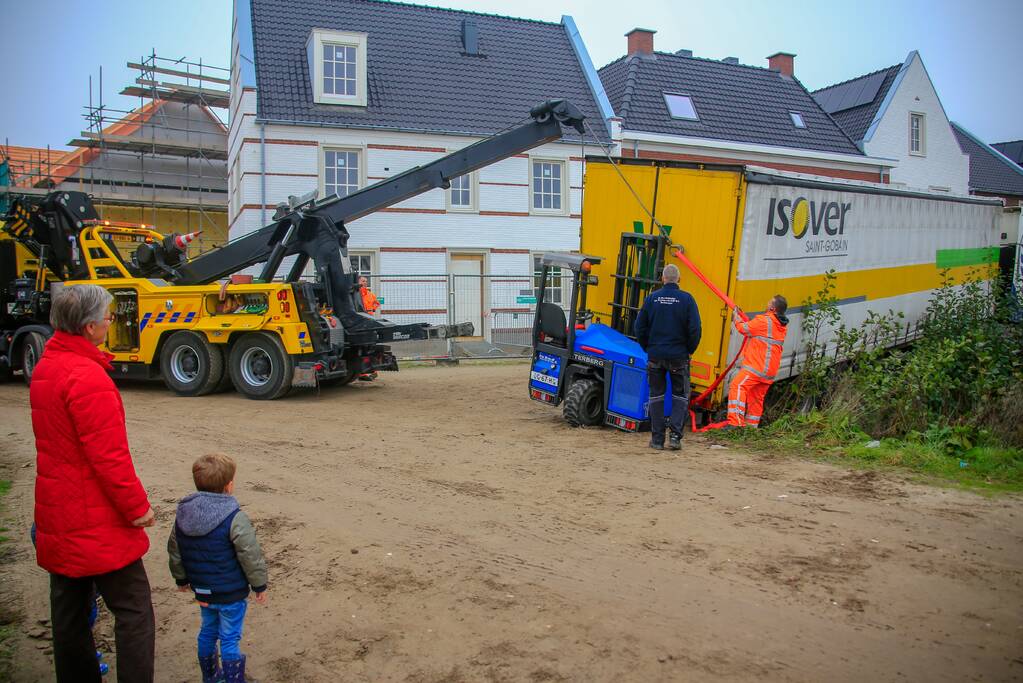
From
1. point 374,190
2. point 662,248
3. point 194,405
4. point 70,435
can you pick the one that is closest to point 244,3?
point 374,190

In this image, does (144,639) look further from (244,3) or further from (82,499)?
(244,3)

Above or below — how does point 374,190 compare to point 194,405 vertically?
above

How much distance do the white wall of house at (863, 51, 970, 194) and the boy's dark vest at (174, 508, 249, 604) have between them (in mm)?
28856

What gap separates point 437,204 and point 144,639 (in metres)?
19.2

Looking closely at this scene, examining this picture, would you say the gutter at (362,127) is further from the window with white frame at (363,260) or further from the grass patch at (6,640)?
Answer: the grass patch at (6,640)

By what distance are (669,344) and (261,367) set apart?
6524 mm

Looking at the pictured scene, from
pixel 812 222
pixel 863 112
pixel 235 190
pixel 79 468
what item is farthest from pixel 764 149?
pixel 79 468

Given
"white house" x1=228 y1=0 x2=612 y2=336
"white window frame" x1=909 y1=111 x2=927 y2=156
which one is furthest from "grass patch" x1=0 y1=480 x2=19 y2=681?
"white window frame" x1=909 y1=111 x2=927 y2=156

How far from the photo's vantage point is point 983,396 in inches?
357

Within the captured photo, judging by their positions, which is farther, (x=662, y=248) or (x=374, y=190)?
(x=374, y=190)

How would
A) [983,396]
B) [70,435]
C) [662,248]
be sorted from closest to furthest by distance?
[70,435] < [983,396] < [662,248]

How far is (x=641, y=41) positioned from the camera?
27.6m

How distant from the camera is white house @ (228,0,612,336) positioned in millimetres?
20875

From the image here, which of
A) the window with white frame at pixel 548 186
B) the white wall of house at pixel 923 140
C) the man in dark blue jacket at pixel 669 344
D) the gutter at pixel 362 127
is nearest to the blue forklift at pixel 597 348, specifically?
the man in dark blue jacket at pixel 669 344
